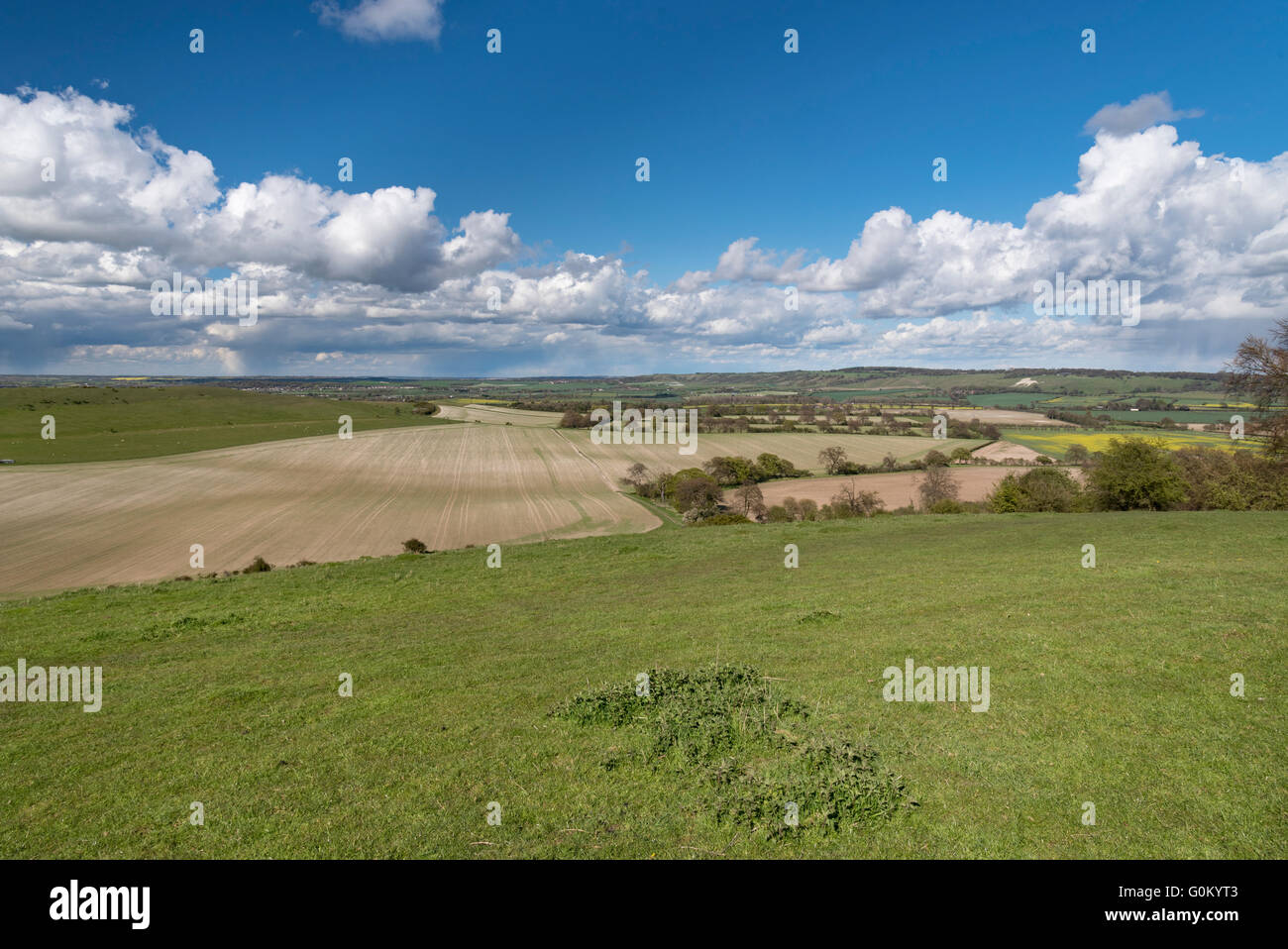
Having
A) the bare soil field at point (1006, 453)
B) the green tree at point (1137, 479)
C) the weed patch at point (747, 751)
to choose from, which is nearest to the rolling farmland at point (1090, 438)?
the bare soil field at point (1006, 453)

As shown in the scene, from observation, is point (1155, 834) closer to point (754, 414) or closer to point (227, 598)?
point (227, 598)

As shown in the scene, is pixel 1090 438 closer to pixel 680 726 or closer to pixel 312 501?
pixel 312 501

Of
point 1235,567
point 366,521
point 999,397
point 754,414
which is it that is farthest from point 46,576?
point 999,397

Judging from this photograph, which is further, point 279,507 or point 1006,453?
point 1006,453

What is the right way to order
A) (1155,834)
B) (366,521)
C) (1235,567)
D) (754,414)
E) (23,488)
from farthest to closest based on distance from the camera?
(754,414) < (23,488) < (366,521) < (1235,567) < (1155,834)

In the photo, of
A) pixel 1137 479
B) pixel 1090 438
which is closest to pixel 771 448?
pixel 1090 438

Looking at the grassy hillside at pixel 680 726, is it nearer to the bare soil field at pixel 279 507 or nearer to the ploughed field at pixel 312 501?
the bare soil field at pixel 279 507
